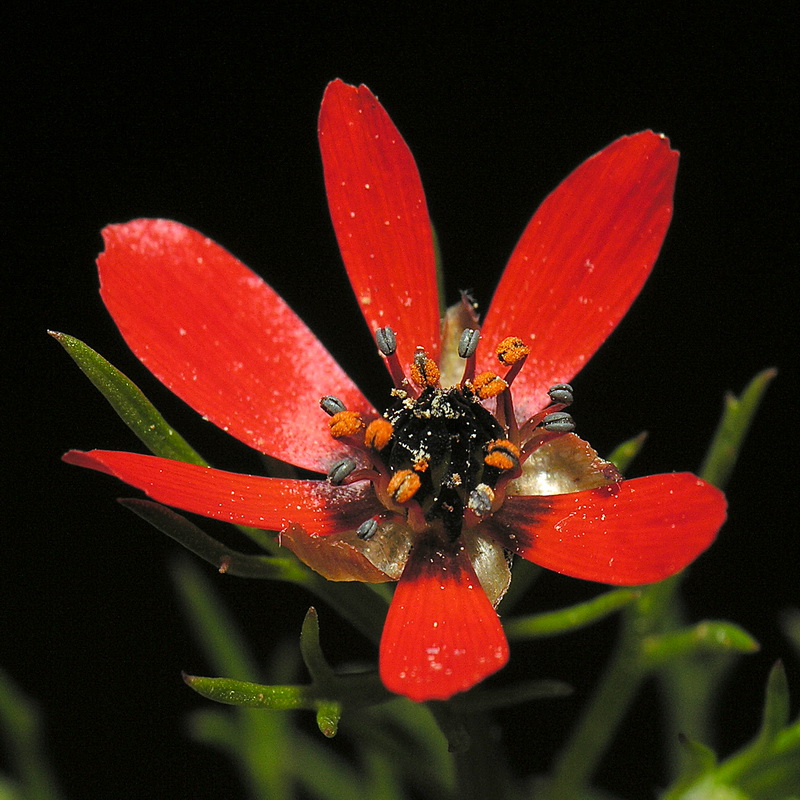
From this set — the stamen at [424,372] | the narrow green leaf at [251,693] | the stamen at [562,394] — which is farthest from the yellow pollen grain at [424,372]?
the narrow green leaf at [251,693]

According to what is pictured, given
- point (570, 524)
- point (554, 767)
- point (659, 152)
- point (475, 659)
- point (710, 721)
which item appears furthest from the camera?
point (710, 721)

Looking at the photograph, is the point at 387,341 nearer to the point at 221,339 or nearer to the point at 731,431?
the point at 221,339

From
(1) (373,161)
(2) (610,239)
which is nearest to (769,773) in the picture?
(2) (610,239)

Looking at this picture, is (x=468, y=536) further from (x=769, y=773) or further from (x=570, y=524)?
(x=769, y=773)

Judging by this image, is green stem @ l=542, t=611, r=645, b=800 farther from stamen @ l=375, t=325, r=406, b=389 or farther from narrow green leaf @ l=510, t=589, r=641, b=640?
stamen @ l=375, t=325, r=406, b=389

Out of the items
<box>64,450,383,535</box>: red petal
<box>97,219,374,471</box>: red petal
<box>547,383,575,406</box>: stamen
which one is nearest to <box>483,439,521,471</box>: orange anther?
<box>547,383,575,406</box>: stamen

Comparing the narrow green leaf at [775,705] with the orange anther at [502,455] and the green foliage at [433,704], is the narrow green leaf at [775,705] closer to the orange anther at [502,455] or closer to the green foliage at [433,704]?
the green foliage at [433,704]
